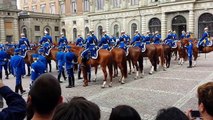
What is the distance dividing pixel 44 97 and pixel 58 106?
0.41 metres

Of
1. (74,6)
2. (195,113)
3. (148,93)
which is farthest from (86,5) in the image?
(195,113)

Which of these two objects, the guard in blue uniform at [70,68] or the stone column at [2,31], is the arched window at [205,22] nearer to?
the guard in blue uniform at [70,68]

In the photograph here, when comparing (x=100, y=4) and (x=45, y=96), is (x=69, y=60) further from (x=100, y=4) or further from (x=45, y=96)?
(x=100, y=4)

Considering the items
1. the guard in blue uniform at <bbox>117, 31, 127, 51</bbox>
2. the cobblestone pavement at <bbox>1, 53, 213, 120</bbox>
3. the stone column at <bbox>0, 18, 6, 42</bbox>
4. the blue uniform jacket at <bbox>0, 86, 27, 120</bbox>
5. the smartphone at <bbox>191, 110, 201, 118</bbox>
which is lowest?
the cobblestone pavement at <bbox>1, 53, 213, 120</bbox>

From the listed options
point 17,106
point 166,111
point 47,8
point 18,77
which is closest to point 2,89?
point 17,106

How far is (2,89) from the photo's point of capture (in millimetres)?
2479

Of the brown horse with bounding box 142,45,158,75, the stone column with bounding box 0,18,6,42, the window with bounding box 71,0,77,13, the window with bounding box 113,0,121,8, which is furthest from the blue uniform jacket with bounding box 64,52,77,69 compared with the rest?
the window with bounding box 71,0,77,13

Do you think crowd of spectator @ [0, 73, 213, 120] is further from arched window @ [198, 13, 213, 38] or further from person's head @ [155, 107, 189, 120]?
arched window @ [198, 13, 213, 38]

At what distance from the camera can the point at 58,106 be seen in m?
2.21

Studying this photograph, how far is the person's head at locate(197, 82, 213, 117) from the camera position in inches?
99.6

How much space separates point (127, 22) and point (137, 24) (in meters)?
1.97

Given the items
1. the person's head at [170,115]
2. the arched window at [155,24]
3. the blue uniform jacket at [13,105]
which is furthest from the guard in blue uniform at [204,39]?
the arched window at [155,24]

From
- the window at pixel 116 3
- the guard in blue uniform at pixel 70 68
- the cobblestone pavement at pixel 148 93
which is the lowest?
the cobblestone pavement at pixel 148 93

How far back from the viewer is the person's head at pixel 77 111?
199 cm
